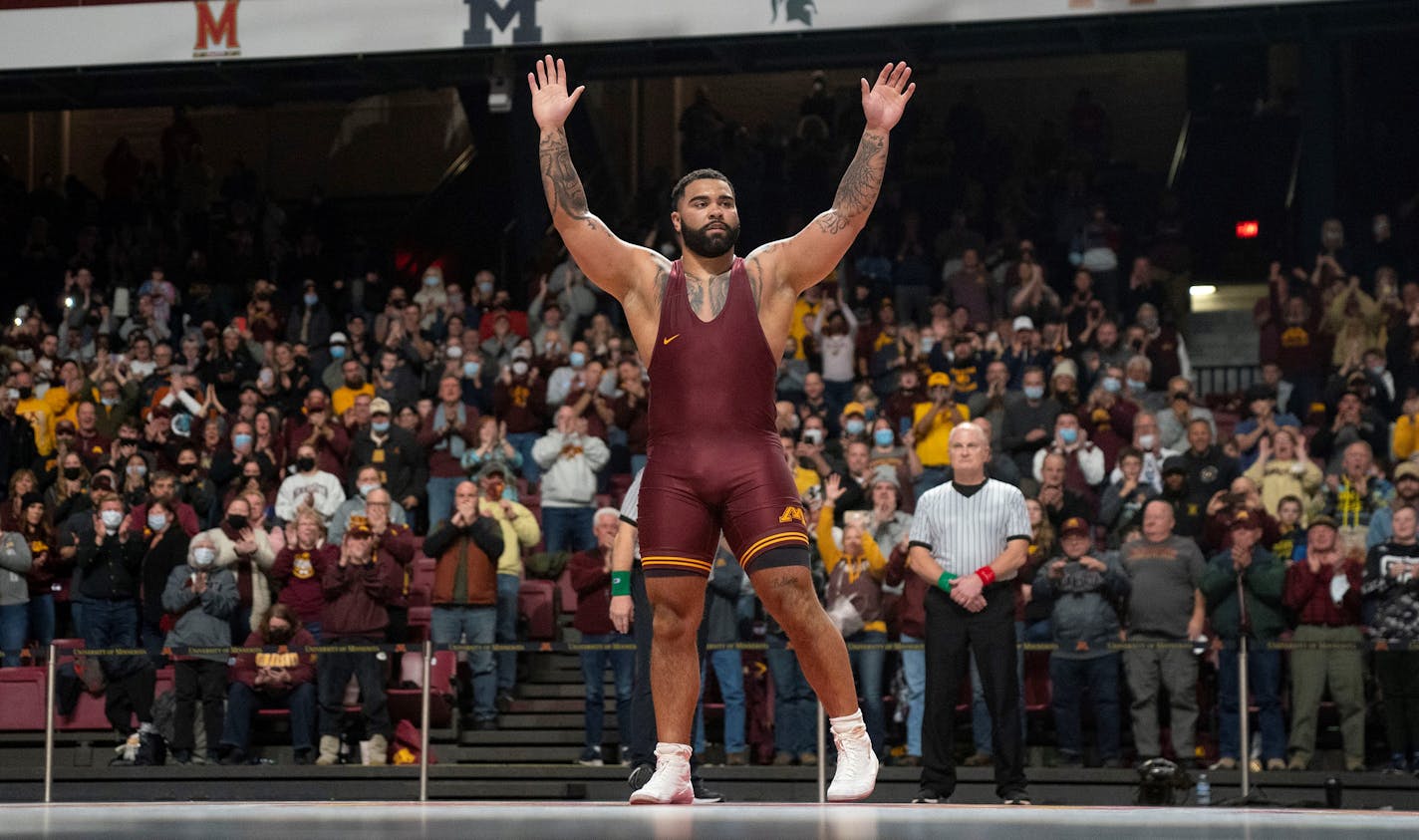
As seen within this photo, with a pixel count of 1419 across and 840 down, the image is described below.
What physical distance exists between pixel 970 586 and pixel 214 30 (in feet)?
37.7

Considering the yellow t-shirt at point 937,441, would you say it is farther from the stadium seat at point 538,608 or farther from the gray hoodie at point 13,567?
the gray hoodie at point 13,567

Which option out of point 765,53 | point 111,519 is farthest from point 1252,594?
point 765,53

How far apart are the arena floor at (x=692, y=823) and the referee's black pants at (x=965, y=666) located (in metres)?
3.28

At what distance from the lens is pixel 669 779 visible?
19.5 ft

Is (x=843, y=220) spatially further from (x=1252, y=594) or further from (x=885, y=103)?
(x=1252, y=594)

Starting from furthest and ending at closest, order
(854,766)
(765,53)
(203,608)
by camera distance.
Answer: (765,53), (203,608), (854,766)

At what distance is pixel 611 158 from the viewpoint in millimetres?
24656

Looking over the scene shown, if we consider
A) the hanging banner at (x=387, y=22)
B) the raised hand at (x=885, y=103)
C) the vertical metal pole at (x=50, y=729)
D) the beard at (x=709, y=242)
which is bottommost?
the vertical metal pole at (x=50, y=729)

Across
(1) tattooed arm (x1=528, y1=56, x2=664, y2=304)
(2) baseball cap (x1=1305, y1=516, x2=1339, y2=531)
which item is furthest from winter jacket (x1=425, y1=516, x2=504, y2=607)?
(1) tattooed arm (x1=528, y1=56, x2=664, y2=304)

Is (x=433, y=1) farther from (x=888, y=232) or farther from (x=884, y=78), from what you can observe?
(x=884, y=78)

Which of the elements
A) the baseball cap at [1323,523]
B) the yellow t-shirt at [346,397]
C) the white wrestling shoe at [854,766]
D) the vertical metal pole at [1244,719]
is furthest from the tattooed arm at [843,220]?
the yellow t-shirt at [346,397]

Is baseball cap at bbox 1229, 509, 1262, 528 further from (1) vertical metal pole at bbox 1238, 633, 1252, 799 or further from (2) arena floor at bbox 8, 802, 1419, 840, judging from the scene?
(2) arena floor at bbox 8, 802, 1419, 840

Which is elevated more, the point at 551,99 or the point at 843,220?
the point at 551,99

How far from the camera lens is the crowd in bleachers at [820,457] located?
12320 millimetres
